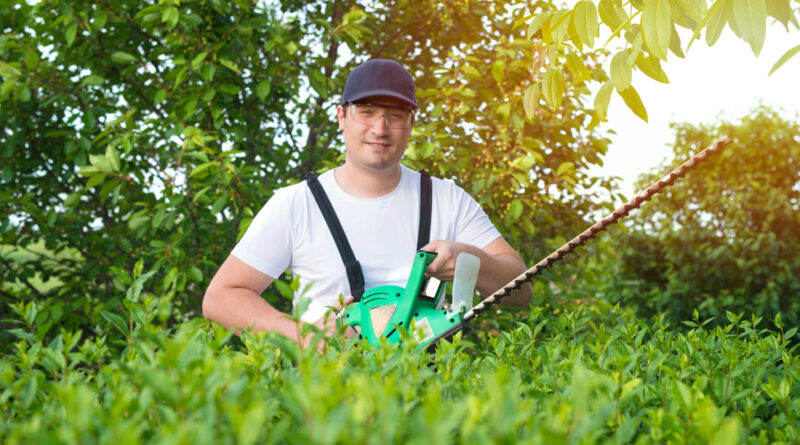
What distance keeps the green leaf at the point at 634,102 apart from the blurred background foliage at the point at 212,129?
5.00 ft

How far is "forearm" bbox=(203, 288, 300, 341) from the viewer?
2.83 metres

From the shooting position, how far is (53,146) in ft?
17.5

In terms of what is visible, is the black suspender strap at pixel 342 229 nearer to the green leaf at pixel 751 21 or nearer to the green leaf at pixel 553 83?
the green leaf at pixel 553 83

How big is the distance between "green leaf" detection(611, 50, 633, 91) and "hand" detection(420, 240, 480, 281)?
2.67 ft

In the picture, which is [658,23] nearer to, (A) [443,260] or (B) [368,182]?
(A) [443,260]

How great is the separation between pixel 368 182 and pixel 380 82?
474mm

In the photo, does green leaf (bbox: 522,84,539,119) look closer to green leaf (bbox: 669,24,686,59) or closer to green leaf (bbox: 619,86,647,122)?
green leaf (bbox: 619,86,647,122)

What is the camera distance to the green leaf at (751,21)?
1748mm

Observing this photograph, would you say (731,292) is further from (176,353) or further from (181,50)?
(176,353)

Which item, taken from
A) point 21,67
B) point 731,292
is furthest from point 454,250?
point 731,292

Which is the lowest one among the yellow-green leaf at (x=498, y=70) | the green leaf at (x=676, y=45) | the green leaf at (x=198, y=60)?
the green leaf at (x=676, y=45)

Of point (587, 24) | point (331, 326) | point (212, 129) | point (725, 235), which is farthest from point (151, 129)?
point (725, 235)

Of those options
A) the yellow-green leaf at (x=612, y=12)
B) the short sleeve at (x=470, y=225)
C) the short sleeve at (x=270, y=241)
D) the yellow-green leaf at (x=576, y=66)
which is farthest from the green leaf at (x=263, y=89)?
the yellow-green leaf at (x=612, y=12)

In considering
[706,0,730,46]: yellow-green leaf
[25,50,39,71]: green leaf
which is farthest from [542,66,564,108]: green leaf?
[25,50,39,71]: green leaf
